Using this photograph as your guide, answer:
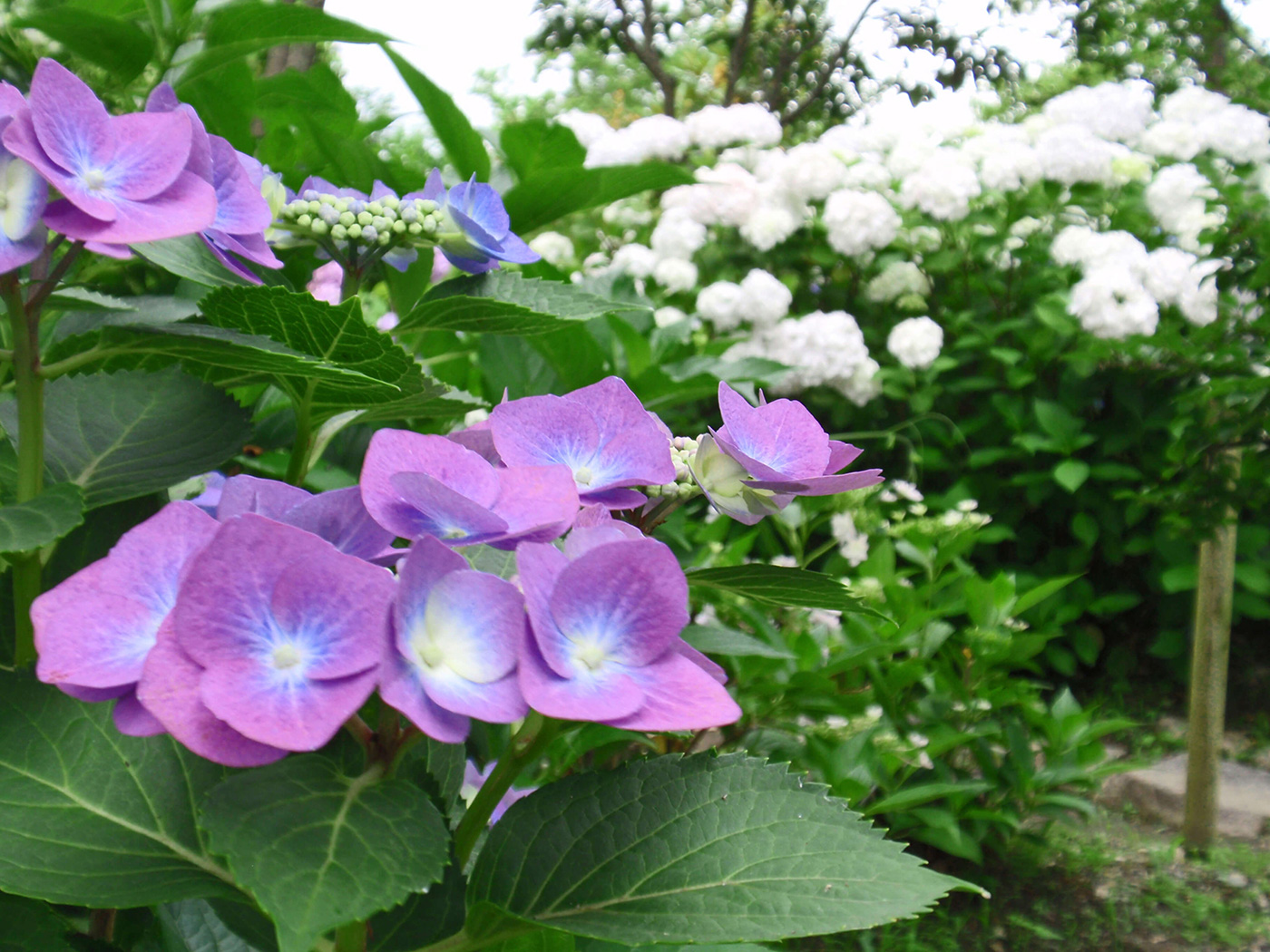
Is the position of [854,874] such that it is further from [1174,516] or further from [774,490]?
[1174,516]

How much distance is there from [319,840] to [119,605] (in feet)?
0.34

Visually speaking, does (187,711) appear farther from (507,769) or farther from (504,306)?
(504,306)

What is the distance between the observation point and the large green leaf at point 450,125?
0.98m

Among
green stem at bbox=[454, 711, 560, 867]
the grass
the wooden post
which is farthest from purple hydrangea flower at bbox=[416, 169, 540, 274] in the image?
the wooden post

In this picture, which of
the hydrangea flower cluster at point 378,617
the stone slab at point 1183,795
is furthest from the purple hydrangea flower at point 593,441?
the stone slab at point 1183,795

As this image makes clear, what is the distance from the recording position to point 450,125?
1.03 meters

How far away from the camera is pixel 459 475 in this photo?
1.27ft

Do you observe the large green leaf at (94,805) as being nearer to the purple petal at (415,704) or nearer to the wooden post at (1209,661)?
the purple petal at (415,704)

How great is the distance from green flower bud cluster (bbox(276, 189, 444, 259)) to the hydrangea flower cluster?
12.3 inches

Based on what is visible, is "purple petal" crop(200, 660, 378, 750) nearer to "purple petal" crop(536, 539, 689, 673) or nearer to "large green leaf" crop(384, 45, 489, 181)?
"purple petal" crop(536, 539, 689, 673)

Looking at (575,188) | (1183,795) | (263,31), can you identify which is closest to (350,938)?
(263,31)

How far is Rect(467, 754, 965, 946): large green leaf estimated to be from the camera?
1.22 feet

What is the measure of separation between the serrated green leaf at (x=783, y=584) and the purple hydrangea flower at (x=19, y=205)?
33 centimetres

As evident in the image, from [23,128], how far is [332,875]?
0.34 metres
